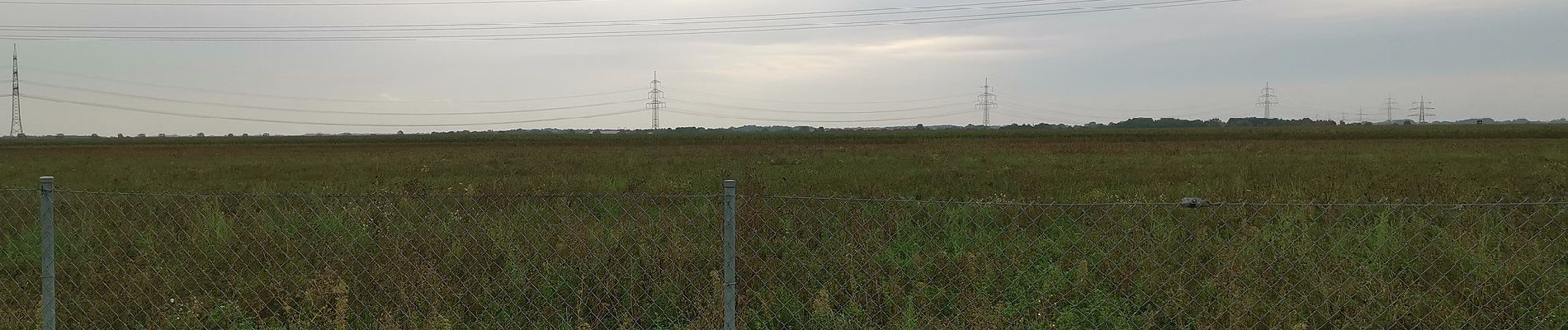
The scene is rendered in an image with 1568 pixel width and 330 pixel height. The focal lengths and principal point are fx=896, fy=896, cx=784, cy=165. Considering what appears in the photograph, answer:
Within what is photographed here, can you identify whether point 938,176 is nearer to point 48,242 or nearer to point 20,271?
point 20,271

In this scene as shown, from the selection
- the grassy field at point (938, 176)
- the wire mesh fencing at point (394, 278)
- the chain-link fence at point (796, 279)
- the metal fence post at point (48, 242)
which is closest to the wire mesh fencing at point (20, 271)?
the chain-link fence at point (796, 279)

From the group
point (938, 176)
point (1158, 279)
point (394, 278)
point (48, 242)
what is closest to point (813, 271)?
point (1158, 279)

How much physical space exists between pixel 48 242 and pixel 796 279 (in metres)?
Result: 4.92

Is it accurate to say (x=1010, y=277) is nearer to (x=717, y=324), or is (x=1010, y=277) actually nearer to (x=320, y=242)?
(x=717, y=324)

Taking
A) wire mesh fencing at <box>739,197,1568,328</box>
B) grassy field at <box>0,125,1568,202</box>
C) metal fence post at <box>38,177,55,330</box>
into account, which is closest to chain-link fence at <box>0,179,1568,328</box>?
wire mesh fencing at <box>739,197,1568,328</box>

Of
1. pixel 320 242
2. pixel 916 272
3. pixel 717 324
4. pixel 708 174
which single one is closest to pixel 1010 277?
pixel 916 272

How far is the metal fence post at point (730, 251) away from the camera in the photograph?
181 inches

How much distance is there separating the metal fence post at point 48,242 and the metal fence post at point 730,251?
3685 mm

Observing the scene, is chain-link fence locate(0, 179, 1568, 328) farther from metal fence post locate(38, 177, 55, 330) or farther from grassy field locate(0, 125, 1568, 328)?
metal fence post locate(38, 177, 55, 330)

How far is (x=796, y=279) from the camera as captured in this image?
24.3 feet

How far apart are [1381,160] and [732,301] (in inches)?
1028

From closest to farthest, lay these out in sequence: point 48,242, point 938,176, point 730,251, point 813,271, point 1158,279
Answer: point 730,251
point 48,242
point 1158,279
point 813,271
point 938,176

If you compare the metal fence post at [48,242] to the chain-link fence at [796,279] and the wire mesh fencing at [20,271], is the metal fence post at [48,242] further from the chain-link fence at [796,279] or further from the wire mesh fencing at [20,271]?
the wire mesh fencing at [20,271]

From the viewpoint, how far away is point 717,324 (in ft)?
20.1
